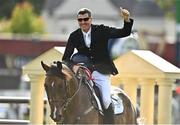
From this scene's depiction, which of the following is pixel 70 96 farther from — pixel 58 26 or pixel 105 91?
pixel 58 26

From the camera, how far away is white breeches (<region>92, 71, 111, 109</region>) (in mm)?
12594

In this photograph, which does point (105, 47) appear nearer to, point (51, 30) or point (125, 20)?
point (125, 20)

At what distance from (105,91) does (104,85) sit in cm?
8

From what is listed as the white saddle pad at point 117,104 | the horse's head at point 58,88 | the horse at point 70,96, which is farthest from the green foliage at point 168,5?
the horse's head at point 58,88

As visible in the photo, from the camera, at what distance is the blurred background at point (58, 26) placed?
6162 centimetres

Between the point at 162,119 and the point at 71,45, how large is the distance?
2877 mm

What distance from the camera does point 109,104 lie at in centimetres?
1265

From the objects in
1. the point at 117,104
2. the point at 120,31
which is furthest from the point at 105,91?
the point at 120,31

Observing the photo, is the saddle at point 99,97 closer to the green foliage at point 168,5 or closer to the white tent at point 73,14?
the green foliage at point 168,5

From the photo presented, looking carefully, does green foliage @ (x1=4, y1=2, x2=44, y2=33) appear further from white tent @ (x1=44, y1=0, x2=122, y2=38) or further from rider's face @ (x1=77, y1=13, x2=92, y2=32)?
rider's face @ (x1=77, y1=13, x2=92, y2=32)

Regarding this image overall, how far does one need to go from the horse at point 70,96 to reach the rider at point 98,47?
0.92ft

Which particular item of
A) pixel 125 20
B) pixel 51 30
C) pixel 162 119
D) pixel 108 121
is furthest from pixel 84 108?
pixel 51 30

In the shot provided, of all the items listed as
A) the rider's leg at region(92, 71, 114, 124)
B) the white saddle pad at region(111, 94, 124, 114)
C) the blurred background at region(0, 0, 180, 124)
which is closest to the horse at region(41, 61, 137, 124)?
the rider's leg at region(92, 71, 114, 124)

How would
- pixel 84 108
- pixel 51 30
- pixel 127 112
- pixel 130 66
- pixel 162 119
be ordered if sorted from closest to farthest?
pixel 84 108 < pixel 127 112 < pixel 162 119 < pixel 130 66 < pixel 51 30
